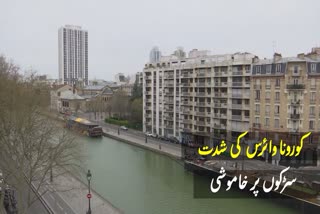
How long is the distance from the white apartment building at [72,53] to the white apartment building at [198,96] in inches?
4987

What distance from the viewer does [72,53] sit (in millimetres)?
175125

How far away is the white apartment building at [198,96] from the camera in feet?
119

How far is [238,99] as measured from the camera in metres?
36.3

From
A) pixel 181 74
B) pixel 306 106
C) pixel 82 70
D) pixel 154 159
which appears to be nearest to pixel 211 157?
pixel 154 159

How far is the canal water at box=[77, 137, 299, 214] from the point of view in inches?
882

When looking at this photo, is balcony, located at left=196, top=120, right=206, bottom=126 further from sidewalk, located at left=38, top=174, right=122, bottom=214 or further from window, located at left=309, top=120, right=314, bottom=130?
sidewalk, located at left=38, top=174, right=122, bottom=214

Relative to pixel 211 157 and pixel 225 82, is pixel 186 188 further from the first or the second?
pixel 225 82

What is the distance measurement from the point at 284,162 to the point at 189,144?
12.9 meters

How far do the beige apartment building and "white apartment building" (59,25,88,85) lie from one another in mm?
145270

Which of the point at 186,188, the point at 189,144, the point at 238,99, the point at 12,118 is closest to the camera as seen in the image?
the point at 12,118

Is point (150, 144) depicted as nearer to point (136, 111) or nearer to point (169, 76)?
point (169, 76)

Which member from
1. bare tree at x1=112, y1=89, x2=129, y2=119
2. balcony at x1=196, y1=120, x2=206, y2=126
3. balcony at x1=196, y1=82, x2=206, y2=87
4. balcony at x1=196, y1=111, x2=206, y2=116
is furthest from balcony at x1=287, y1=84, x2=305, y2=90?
bare tree at x1=112, y1=89, x2=129, y2=119

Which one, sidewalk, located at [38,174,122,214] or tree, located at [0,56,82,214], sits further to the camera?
sidewalk, located at [38,174,122,214]

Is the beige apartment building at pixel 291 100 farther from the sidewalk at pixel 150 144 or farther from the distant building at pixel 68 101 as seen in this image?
the distant building at pixel 68 101
